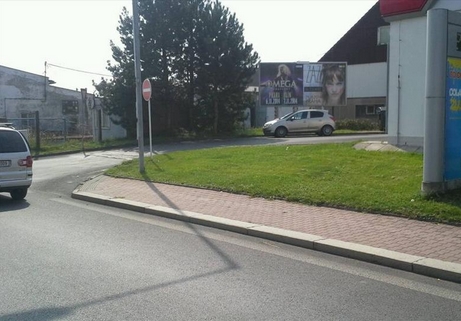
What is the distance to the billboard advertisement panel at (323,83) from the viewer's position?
38.9 meters

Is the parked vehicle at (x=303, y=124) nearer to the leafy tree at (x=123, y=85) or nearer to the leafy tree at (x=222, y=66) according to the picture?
the leafy tree at (x=222, y=66)

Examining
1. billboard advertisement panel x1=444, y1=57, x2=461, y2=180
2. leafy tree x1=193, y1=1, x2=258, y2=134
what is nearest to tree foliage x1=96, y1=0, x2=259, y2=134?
leafy tree x1=193, y1=1, x2=258, y2=134

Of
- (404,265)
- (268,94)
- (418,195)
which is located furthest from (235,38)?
(404,265)

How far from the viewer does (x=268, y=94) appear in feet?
126

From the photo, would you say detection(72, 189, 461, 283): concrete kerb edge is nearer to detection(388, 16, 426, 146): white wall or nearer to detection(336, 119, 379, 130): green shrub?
detection(388, 16, 426, 146): white wall

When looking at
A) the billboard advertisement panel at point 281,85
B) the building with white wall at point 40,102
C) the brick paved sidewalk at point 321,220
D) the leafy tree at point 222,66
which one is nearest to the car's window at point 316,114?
the leafy tree at point 222,66

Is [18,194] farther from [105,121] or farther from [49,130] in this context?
[49,130]

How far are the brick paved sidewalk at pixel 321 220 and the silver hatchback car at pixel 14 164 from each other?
5.88 feet

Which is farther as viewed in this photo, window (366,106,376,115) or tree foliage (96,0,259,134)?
window (366,106,376,115)

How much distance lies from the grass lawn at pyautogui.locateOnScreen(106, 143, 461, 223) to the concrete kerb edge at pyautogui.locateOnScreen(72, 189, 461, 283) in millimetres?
1915

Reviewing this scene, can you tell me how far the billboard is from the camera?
126ft

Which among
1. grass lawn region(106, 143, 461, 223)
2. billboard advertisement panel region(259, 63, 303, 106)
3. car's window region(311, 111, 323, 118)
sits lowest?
grass lawn region(106, 143, 461, 223)

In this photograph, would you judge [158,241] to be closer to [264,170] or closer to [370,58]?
[264,170]

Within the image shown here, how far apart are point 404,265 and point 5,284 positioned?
467 centimetres
